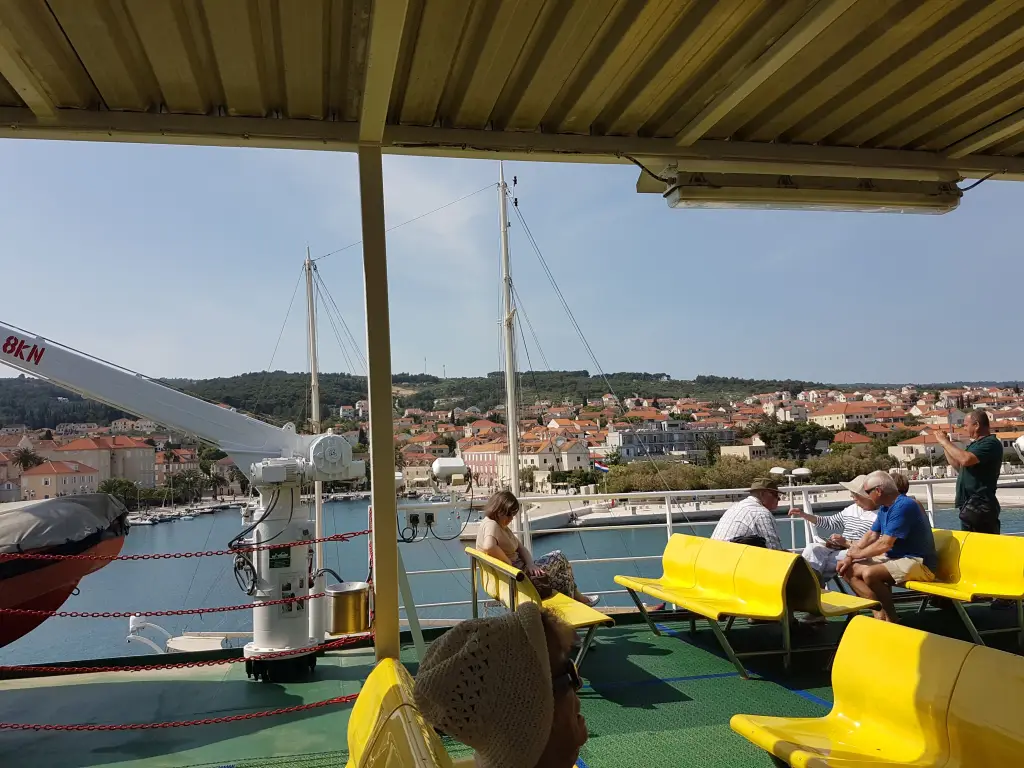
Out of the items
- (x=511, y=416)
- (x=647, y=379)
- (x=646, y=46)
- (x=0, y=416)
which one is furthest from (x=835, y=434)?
(x=646, y=46)

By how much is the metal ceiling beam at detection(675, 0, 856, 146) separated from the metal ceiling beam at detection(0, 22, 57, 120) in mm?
2526

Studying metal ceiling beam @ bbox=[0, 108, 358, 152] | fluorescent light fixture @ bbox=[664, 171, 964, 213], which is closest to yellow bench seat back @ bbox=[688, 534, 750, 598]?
fluorescent light fixture @ bbox=[664, 171, 964, 213]

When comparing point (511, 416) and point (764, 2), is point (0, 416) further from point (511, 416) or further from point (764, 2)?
point (764, 2)

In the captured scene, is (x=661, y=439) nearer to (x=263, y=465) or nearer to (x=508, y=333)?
(x=508, y=333)

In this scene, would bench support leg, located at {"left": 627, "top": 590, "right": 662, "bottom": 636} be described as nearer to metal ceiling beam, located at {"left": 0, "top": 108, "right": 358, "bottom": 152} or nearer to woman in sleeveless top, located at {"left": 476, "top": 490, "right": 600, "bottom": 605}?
woman in sleeveless top, located at {"left": 476, "top": 490, "right": 600, "bottom": 605}

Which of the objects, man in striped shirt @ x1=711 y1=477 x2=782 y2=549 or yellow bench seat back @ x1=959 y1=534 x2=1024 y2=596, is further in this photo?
man in striped shirt @ x1=711 y1=477 x2=782 y2=549

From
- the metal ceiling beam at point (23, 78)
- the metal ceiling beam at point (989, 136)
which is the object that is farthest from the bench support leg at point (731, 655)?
the metal ceiling beam at point (23, 78)

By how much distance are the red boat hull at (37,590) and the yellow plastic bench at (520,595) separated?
8.61ft

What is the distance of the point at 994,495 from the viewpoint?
4637 mm

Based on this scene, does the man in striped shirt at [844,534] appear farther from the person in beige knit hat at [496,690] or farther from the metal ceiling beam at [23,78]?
the metal ceiling beam at [23,78]

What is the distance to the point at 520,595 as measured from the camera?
349 centimetres

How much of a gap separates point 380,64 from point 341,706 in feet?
9.81

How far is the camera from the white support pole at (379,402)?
9.94ft

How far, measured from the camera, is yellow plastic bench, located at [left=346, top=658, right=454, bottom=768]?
109 cm
